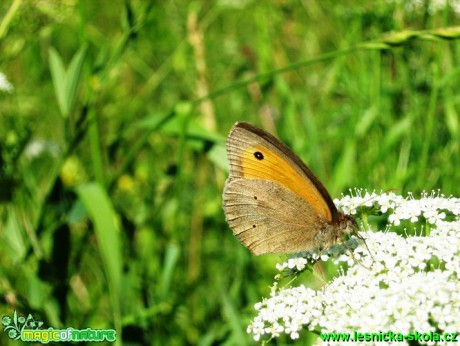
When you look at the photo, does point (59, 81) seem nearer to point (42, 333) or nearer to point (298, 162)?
point (42, 333)

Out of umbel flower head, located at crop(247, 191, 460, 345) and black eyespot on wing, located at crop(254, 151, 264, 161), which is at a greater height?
black eyespot on wing, located at crop(254, 151, 264, 161)

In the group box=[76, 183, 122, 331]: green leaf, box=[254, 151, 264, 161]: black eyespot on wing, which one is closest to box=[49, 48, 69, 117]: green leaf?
box=[76, 183, 122, 331]: green leaf

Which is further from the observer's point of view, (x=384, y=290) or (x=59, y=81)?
(x=59, y=81)

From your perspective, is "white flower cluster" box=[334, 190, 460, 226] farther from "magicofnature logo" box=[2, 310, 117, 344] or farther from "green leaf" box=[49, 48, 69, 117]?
"green leaf" box=[49, 48, 69, 117]

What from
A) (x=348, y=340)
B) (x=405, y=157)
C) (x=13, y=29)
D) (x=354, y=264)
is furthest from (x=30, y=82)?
(x=348, y=340)

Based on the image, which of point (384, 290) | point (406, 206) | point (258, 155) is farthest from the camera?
point (258, 155)

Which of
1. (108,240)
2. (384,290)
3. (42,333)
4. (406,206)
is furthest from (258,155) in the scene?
(42,333)

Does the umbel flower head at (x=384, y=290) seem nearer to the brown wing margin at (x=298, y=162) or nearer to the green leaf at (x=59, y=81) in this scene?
the brown wing margin at (x=298, y=162)
